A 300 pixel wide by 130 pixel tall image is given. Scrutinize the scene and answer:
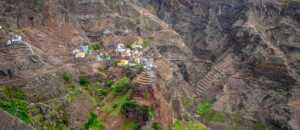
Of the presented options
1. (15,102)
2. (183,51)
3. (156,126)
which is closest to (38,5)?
(15,102)

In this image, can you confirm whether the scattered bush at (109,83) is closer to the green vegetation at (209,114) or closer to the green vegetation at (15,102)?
the green vegetation at (15,102)

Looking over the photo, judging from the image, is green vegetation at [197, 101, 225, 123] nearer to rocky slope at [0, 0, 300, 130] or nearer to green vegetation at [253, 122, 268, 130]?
rocky slope at [0, 0, 300, 130]

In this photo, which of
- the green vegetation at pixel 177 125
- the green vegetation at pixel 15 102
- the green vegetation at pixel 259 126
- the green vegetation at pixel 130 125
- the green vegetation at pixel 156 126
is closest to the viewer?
the green vegetation at pixel 15 102

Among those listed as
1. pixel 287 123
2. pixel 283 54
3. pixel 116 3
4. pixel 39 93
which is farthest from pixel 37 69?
pixel 283 54

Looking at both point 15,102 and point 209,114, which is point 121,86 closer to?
point 15,102

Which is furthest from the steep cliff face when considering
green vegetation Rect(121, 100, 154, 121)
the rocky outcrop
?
the rocky outcrop

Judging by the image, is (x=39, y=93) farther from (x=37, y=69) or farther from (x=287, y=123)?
(x=287, y=123)

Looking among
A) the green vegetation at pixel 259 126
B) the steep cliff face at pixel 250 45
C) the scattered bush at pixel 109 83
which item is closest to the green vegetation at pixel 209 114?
the steep cliff face at pixel 250 45
